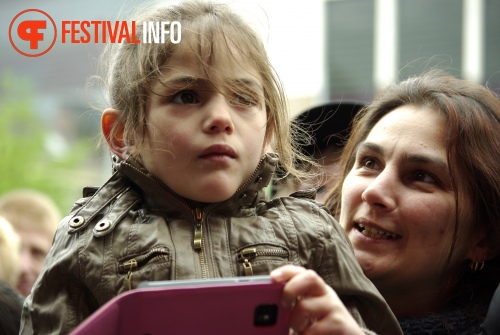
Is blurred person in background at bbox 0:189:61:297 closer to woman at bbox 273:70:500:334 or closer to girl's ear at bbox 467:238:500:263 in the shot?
woman at bbox 273:70:500:334

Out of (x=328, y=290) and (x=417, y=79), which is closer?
(x=328, y=290)

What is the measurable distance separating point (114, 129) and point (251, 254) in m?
0.46

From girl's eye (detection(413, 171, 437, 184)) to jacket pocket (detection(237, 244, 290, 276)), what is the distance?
734mm

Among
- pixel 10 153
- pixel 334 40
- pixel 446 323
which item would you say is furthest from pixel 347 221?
pixel 334 40

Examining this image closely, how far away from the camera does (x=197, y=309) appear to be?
118 centimetres

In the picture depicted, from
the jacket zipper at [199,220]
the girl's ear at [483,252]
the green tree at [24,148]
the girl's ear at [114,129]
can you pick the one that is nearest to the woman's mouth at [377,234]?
the girl's ear at [483,252]

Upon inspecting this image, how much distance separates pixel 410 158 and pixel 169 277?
0.91 meters

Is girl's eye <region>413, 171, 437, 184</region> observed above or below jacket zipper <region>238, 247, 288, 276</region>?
above

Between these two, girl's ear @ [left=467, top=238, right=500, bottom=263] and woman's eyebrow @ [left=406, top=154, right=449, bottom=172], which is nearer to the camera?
woman's eyebrow @ [left=406, top=154, right=449, bottom=172]

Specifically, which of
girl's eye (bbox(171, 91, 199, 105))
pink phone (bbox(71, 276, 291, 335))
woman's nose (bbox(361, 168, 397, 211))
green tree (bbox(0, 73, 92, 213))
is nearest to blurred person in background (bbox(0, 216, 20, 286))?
woman's nose (bbox(361, 168, 397, 211))

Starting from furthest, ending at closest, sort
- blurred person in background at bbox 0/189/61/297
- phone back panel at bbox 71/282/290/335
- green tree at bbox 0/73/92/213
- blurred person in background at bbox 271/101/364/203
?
green tree at bbox 0/73/92/213 < blurred person in background at bbox 0/189/61/297 < blurred person in background at bbox 271/101/364/203 < phone back panel at bbox 71/282/290/335

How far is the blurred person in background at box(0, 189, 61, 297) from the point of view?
3775 mm

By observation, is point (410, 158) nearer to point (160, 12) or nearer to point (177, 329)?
point (160, 12)

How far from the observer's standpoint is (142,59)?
1.60 m
